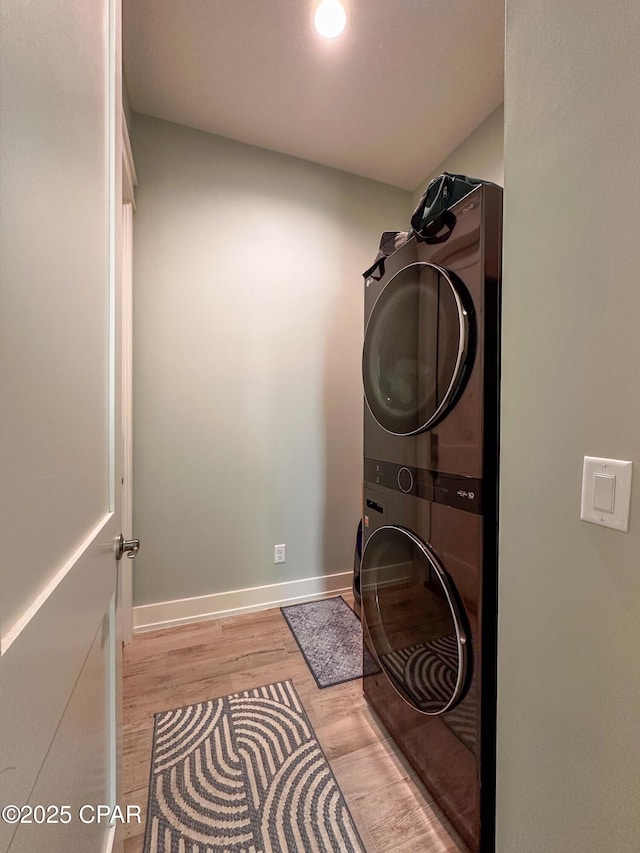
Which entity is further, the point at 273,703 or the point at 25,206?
the point at 273,703

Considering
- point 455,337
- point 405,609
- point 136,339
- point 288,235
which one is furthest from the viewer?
point 288,235

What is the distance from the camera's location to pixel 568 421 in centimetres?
61

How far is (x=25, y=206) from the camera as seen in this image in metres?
0.36

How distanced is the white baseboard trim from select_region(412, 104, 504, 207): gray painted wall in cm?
249

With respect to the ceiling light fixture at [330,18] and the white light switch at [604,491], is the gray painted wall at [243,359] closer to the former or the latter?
the ceiling light fixture at [330,18]

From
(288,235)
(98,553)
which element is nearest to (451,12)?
(288,235)

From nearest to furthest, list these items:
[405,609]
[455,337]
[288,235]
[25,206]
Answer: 1. [25,206]
2. [455,337]
3. [405,609]
4. [288,235]

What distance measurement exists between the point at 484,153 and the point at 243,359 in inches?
68.4

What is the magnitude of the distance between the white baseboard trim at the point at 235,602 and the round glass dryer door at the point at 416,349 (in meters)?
1.46

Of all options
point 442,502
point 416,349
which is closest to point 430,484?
point 442,502

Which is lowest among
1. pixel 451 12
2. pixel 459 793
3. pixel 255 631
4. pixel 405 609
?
pixel 255 631

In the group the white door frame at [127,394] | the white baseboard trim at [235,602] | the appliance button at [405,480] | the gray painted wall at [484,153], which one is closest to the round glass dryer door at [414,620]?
the appliance button at [405,480]

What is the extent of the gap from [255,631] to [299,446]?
3.52ft

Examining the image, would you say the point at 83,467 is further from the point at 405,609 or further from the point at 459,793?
the point at 459,793
